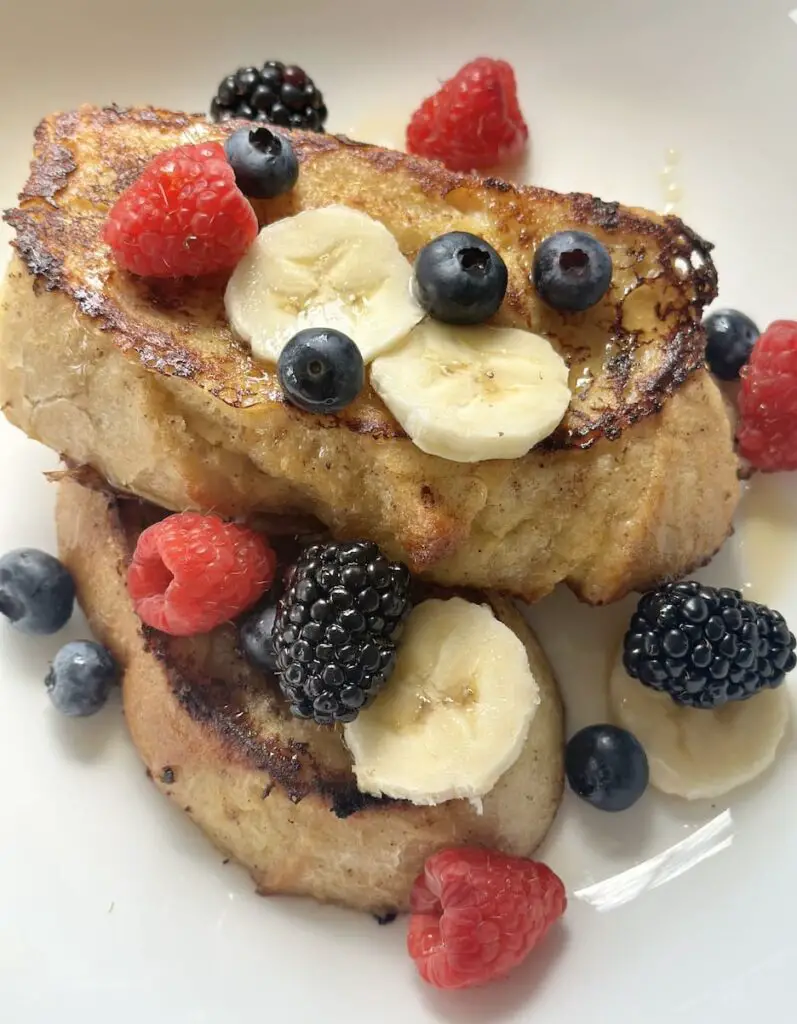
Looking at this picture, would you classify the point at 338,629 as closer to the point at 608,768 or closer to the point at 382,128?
the point at 608,768

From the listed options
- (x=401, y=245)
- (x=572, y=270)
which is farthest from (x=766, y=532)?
(x=401, y=245)

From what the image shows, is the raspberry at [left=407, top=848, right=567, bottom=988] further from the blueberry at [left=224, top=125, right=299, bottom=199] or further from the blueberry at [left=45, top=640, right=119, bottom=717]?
the blueberry at [left=224, top=125, right=299, bottom=199]

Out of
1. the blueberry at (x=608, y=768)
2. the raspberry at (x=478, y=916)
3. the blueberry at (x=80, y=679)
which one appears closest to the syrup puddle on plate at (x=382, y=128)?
the blueberry at (x=80, y=679)

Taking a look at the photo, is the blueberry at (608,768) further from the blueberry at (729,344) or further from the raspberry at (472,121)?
the raspberry at (472,121)

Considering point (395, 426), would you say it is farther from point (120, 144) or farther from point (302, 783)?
point (120, 144)

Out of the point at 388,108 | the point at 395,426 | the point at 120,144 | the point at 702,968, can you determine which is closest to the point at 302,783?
the point at 395,426

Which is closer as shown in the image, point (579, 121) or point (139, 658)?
point (139, 658)
